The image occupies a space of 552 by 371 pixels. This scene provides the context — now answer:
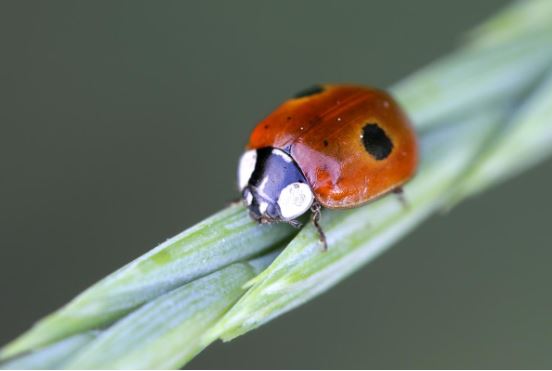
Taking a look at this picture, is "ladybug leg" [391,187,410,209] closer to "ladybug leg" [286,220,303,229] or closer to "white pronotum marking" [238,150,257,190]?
"ladybug leg" [286,220,303,229]

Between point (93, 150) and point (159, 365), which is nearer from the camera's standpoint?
point (159, 365)

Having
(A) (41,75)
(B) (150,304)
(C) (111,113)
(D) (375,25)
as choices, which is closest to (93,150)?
(C) (111,113)

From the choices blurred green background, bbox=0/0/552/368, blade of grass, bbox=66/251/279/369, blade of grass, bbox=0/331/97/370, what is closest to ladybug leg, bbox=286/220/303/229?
blade of grass, bbox=66/251/279/369

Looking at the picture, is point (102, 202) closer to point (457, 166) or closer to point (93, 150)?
point (93, 150)

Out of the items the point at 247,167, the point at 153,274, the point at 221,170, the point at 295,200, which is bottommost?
the point at 153,274

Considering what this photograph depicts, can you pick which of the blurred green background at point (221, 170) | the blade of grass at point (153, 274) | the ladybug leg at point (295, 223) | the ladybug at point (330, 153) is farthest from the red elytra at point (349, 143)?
the blurred green background at point (221, 170)

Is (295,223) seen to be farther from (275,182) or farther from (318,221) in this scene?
(275,182)

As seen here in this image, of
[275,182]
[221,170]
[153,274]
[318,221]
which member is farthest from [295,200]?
[221,170]
